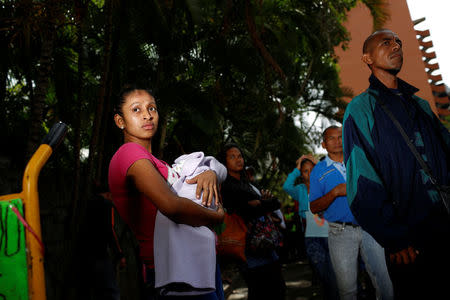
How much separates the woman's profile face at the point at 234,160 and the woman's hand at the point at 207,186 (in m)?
2.44

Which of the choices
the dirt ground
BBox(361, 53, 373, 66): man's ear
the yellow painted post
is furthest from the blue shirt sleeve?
the yellow painted post

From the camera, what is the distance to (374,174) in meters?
1.81

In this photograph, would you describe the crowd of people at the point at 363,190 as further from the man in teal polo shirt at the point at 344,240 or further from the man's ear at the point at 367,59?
the man in teal polo shirt at the point at 344,240

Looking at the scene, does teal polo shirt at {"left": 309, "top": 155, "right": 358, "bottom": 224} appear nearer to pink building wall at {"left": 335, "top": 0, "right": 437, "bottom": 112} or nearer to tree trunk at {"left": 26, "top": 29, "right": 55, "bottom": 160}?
tree trunk at {"left": 26, "top": 29, "right": 55, "bottom": 160}

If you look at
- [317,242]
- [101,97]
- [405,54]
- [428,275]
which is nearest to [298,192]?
[317,242]

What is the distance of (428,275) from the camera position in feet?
5.73

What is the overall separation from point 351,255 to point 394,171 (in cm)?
166

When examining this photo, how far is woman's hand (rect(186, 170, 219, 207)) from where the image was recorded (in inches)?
62.0

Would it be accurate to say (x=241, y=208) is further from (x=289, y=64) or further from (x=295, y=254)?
(x=295, y=254)

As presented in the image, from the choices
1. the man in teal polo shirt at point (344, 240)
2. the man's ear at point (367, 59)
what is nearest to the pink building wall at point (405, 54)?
the man in teal polo shirt at point (344, 240)

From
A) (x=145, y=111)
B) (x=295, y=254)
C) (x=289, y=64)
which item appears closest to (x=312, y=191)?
(x=145, y=111)

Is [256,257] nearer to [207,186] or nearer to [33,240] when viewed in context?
[207,186]

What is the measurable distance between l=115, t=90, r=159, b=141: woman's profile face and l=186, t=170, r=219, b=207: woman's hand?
0.38 m

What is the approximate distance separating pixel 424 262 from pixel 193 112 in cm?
570
